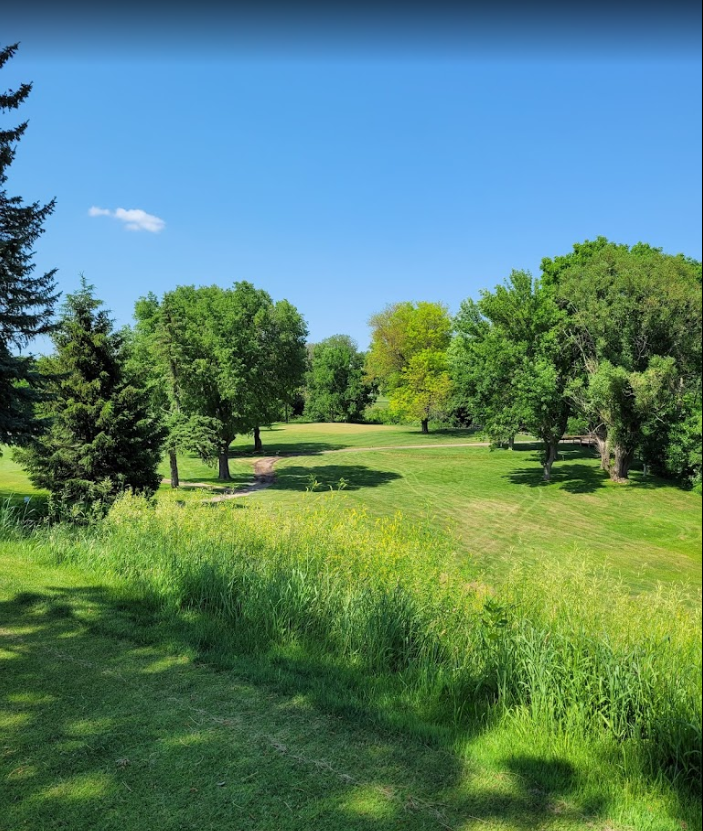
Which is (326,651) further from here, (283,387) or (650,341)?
(283,387)

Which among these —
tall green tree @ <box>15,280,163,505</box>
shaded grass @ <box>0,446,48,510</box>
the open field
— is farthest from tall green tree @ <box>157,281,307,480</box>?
the open field

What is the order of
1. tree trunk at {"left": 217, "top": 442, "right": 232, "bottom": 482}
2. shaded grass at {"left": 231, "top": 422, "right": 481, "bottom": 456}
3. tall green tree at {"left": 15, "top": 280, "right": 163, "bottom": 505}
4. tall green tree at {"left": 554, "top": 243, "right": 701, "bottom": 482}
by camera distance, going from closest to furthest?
tall green tree at {"left": 554, "top": 243, "right": 701, "bottom": 482}, tall green tree at {"left": 15, "top": 280, "right": 163, "bottom": 505}, tree trunk at {"left": 217, "top": 442, "right": 232, "bottom": 482}, shaded grass at {"left": 231, "top": 422, "right": 481, "bottom": 456}

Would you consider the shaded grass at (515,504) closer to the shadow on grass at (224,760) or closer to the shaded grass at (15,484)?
the shadow on grass at (224,760)

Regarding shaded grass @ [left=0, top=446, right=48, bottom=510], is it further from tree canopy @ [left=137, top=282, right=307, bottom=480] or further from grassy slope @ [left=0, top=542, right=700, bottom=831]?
grassy slope @ [left=0, top=542, right=700, bottom=831]

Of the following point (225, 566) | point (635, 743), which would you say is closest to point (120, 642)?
point (225, 566)

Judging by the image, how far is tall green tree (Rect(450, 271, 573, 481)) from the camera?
25.6 m

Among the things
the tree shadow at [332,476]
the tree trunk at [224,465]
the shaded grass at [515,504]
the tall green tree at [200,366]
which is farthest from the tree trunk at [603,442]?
the tree trunk at [224,465]

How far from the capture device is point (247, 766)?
3.55 meters

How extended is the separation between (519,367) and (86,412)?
20.9 m

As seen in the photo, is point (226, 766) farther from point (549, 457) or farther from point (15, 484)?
point (549, 457)

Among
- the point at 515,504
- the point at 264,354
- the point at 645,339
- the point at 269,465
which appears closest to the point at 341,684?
the point at 645,339

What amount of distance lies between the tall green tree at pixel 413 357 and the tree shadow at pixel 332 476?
20225mm

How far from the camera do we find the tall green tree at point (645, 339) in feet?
6.91

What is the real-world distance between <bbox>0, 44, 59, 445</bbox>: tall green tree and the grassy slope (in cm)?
967
